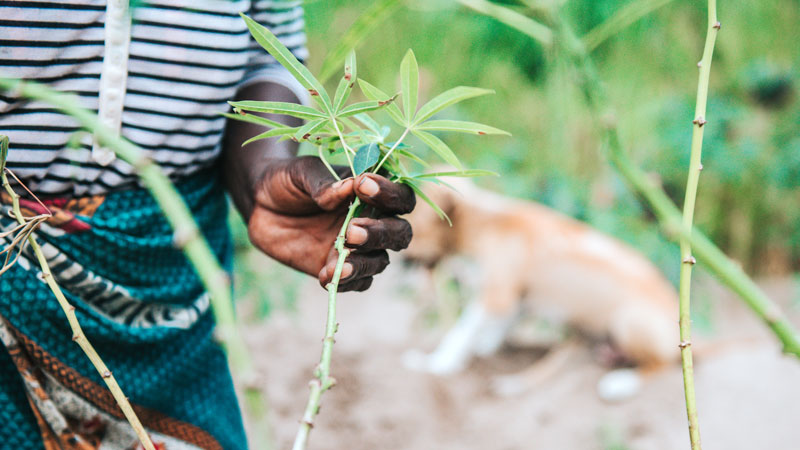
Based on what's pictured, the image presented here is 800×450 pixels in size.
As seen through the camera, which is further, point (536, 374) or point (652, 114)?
point (652, 114)

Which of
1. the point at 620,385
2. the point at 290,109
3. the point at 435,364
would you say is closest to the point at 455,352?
the point at 435,364

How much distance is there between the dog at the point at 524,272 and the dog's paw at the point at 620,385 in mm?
51

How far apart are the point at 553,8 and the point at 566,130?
8.54 ft

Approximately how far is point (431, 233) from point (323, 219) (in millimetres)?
1734

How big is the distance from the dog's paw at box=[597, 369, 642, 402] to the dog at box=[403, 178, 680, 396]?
0.17ft

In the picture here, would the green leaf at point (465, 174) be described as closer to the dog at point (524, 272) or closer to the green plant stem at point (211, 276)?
the green plant stem at point (211, 276)

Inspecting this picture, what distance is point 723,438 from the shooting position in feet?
5.39

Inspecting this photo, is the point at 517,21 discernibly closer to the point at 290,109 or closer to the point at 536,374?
the point at 290,109

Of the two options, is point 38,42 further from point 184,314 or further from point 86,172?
point 184,314

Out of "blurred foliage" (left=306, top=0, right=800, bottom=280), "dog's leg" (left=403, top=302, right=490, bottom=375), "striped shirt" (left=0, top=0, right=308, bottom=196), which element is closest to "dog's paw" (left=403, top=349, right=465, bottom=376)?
"dog's leg" (left=403, top=302, right=490, bottom=375)

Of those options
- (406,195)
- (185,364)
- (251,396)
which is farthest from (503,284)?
(251,396)

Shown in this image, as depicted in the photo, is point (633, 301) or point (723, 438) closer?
point (723, 438)

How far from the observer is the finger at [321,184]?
42cm

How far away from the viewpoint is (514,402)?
82.7 inches
